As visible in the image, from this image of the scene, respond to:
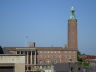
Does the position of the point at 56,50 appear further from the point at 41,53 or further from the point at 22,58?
the point at 22,58

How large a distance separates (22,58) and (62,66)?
457 centimetres

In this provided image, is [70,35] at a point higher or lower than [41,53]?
higher

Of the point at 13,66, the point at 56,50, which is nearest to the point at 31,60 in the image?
the point at 56,50

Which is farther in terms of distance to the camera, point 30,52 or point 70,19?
point 70,19

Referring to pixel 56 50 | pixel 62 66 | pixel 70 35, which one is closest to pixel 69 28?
pixel 70 35

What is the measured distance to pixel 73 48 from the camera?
14650 cm

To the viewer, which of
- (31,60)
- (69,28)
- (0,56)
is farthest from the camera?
(69,28)

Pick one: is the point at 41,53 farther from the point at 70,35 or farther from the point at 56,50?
the point at 70,35

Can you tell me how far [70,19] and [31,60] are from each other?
3056 centimetres

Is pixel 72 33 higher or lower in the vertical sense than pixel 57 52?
higher

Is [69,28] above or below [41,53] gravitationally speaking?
above

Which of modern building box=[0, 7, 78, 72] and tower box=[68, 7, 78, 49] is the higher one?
tower box=[68, 7, 78, 49]

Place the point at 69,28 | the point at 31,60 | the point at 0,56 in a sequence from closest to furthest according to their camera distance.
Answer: the point at 0,56
the point at 31,60
the point at 69,28

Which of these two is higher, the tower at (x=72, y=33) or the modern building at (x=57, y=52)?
the tower at (x=72, y=33)
